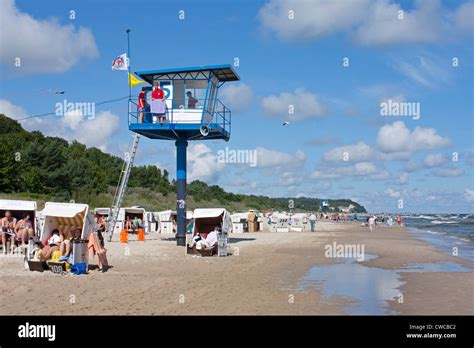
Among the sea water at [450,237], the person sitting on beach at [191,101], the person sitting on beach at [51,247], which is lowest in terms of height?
the sea water at [450,237]

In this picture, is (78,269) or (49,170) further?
(49,170)

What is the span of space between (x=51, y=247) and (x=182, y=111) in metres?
11.5

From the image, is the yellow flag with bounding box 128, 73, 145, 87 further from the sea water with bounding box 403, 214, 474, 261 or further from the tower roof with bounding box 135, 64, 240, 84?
the sea water with bounding box 403, 214, 474, 261

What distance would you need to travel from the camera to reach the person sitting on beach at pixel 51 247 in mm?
15016

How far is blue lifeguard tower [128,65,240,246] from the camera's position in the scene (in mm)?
25188

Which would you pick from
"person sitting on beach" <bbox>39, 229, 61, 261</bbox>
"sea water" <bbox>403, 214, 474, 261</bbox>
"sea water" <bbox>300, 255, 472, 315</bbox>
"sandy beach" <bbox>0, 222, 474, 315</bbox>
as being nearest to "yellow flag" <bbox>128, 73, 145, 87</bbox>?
"sandy beach" <bbox>0, 222, 474, 315</bbox>

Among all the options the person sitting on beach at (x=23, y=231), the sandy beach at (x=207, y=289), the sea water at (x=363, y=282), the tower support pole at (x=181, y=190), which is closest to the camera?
the sandy beach at (x=207, y=289)

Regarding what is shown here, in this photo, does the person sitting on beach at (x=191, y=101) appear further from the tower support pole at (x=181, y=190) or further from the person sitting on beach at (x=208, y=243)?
the person sitting on beach at (x=208, y=243)

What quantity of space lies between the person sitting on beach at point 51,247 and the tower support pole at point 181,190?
9.05 meters

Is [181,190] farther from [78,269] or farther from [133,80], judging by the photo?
[78,269]

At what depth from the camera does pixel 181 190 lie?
25781 millimetres

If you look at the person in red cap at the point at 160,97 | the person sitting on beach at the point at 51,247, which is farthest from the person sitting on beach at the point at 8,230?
the person in red cap at the point at 160,97

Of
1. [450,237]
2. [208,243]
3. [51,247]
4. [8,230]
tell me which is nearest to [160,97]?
[208,243]
